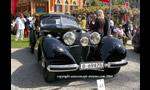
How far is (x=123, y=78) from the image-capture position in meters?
3.78

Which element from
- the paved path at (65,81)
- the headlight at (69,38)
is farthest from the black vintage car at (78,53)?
the paved path at (65,81)

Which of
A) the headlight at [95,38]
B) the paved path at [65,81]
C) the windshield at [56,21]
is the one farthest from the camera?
the windshield at [56,21]

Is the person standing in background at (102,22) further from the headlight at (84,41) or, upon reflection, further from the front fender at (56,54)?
the front fender at (56,54)

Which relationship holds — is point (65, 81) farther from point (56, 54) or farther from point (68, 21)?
point (68, 21)

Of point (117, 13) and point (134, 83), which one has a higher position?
point (117, 13)

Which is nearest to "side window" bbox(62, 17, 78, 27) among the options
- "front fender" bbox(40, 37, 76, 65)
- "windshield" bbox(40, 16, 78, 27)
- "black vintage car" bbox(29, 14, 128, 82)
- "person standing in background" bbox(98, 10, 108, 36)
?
"windshield" bbox(40, 16, 78, 27)

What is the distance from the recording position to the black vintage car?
3.09 meters

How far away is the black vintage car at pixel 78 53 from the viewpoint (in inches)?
121
